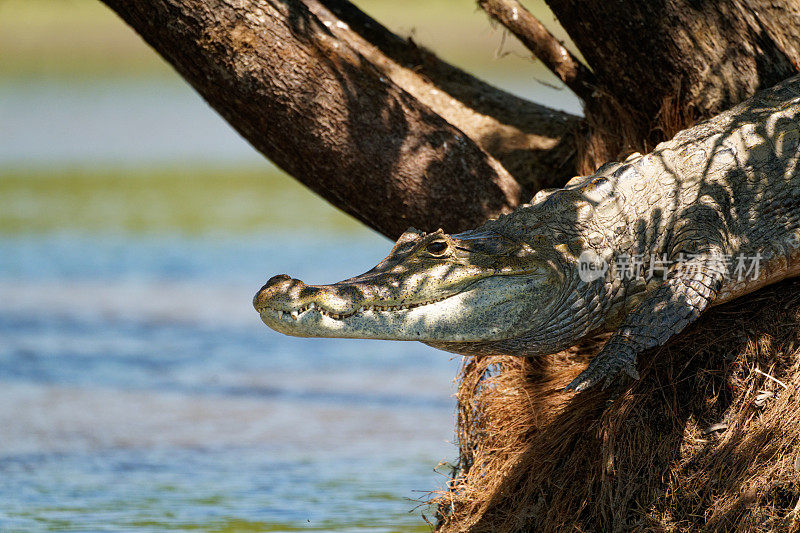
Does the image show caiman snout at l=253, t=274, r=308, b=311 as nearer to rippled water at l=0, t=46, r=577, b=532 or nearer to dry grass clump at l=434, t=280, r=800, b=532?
dry grass clump at l=434, t=280, r=800, b=532

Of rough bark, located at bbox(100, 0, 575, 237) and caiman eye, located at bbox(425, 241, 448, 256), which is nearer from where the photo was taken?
caiman eye, located at bbox(425, 241, 448, 256)

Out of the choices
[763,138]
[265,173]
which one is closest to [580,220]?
[763,138]

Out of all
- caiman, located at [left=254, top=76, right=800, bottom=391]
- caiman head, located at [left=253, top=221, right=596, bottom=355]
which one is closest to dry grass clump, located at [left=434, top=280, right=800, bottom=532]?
caiman, located at [left=254, top=76, right=800, bottom=391]

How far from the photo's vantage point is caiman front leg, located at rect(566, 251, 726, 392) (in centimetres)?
353

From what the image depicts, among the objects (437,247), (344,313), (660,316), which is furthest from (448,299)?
(660,316)

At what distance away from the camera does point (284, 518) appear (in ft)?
16.7

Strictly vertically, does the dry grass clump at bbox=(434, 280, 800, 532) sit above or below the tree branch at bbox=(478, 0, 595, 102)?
below

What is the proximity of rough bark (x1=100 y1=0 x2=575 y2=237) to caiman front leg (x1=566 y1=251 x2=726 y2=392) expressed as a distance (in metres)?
1.15

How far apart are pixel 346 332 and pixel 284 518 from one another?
6.42 ft

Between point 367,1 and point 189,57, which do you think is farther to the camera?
point 367,1

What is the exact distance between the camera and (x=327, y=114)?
4340 mm

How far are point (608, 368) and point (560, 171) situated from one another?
1.68 metres

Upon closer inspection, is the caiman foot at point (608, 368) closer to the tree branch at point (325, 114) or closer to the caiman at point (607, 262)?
the caiman at point (607, 262)

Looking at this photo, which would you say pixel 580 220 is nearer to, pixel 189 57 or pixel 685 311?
pixel 685 311
